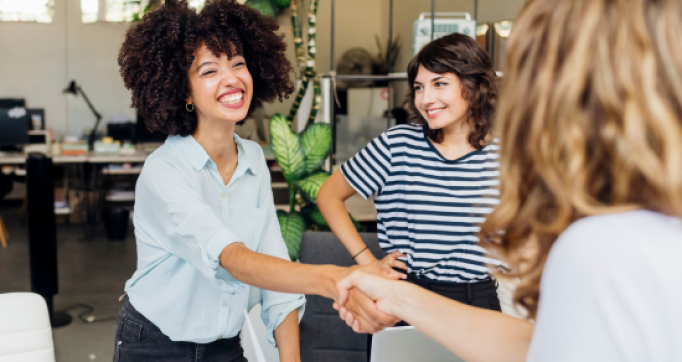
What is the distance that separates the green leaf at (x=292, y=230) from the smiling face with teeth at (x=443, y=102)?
105 centimetres

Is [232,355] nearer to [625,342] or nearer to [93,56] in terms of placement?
[625,342]

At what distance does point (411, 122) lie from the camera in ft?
6.11

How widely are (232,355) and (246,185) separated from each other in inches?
17.0

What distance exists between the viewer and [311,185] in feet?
8.59

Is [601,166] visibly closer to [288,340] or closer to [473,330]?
[473,330]

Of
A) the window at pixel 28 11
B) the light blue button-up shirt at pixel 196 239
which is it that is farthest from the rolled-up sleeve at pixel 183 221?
the window at pixel 28 11

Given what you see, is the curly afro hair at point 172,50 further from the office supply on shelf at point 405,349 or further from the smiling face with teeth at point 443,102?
the office supply on shelf at point 405,349

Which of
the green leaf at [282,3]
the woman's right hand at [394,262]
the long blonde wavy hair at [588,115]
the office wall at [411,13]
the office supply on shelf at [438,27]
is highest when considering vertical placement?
the office wall at [411,13]

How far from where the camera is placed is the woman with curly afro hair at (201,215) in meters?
1.17

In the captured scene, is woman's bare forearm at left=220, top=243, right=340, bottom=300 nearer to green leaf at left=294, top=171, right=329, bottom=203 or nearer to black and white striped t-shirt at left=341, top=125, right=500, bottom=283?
black and white striped t-shirt at left=341, top=125, right=500, bottom=283

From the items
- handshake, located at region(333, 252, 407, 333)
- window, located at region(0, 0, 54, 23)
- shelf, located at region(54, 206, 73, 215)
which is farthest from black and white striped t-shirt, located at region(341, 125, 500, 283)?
window, located at region(0, 0, 54, 23)

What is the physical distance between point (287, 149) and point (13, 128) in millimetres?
5574

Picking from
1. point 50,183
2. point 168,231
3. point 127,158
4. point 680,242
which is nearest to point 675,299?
point 680,242

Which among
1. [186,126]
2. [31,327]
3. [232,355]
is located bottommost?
[232,355]
